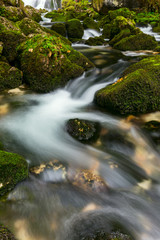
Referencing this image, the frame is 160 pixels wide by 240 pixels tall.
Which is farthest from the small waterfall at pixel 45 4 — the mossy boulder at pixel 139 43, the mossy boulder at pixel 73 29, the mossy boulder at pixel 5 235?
the mossy boulder at pixel 5 235

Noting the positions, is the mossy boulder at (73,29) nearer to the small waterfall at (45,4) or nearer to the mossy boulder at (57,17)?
the mossy boulder at (57,17)

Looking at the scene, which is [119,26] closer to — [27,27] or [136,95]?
[27,27]

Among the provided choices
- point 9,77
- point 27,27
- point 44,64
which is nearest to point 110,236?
point 44,64

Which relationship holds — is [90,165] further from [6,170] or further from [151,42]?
[151,42]

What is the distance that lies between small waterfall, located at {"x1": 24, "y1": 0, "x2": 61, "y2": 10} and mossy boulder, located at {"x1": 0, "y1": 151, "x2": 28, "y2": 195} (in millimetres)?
48946

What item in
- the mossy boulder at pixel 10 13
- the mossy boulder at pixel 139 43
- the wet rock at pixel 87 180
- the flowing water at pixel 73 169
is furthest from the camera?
the mossy boulder at pixel 139 43

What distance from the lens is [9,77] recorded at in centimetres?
605

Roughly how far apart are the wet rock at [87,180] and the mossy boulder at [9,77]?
405 centimetres

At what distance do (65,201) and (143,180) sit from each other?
140 centimetres

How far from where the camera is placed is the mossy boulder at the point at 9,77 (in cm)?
593

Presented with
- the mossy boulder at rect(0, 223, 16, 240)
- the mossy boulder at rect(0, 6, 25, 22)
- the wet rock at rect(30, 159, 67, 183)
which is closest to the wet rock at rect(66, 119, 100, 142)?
the wet rock at rect(30, 159, 67, 183)

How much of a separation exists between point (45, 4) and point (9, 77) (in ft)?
154

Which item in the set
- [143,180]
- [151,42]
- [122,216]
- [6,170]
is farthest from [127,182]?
[151,42]

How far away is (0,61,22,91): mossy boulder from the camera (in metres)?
5.93
